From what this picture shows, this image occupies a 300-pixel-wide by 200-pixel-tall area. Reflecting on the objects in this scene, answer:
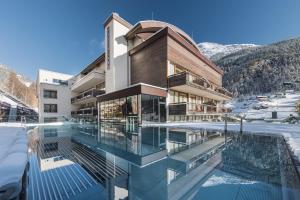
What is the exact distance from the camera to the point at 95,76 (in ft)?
68.5

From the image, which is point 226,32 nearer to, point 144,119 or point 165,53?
point 165,53

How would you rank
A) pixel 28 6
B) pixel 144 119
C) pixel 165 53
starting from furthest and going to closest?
1. pixel 28 6
2. pixel 165 53
3. pixel 144 119

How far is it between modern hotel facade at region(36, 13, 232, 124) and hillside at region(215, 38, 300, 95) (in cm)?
6012

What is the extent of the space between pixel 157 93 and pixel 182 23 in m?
23.5

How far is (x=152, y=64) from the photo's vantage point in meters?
15.4

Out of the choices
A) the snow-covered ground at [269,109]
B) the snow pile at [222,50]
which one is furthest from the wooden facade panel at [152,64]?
the snow pile at [222,50]

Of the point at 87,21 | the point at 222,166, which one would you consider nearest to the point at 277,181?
the point at 222,166

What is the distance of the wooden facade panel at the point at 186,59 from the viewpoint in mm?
14734

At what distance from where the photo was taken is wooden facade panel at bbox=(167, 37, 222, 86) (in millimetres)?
14734

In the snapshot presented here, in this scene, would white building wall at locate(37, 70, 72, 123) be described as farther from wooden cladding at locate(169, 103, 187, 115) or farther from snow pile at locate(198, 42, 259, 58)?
snow pile at locate(198, 42, 259, 58)

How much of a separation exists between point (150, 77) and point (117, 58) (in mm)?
4917

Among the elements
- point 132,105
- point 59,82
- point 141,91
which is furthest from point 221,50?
point 141,91

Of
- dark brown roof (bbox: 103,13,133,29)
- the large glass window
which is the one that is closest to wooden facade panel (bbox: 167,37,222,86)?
the large glass window

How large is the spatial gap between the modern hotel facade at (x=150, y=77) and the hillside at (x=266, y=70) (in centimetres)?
6012
